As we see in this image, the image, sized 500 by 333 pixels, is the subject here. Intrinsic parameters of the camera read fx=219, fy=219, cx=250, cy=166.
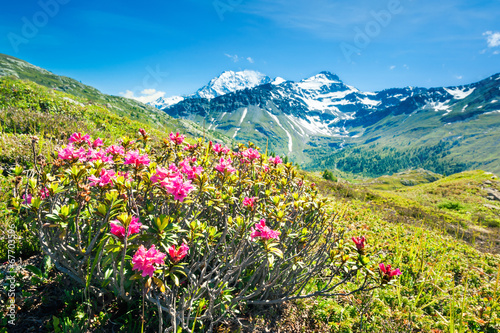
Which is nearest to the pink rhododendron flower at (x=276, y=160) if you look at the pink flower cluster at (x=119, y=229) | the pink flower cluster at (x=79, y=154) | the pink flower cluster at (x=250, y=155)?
the pink flower cluster at (x=250, y=155)

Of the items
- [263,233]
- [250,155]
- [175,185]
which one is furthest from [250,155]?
[175,185]

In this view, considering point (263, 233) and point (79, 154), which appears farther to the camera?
point (79, 154)

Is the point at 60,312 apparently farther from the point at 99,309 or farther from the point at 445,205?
the point at 445,205

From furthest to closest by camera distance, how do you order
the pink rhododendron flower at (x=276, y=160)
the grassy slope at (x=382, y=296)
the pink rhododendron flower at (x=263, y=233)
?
1. the pink rhododendron flower at (x=276, y=160)
2. the grassy slope at (x=382, y=296)
3. the pink rhododendron flower at (x=263, y=233)

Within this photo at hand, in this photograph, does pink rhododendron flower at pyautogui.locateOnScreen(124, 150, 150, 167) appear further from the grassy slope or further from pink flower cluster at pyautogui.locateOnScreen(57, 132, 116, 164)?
the grassy slope

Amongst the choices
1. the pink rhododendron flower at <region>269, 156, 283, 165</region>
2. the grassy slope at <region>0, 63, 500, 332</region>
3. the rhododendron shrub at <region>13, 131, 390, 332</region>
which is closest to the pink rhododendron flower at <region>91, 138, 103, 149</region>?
the rhododendron shrub at <region>13, 131, 390, 332</region>

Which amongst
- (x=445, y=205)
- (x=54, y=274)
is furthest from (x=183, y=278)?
(x=445, y=205)

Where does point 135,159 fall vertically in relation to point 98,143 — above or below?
below

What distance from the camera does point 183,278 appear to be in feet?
10.2

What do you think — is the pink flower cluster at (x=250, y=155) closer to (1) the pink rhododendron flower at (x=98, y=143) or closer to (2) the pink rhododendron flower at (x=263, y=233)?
(2) the pink rhododendron flower at (x=263, y=233)

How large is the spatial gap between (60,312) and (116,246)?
1672mm

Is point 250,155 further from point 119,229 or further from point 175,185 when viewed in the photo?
point 119,229

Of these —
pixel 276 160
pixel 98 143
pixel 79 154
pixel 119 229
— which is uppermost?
pixel 98 143

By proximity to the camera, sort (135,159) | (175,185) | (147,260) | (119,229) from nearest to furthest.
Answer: (147,260) → (119,229) → (175,185) → (135,159)
